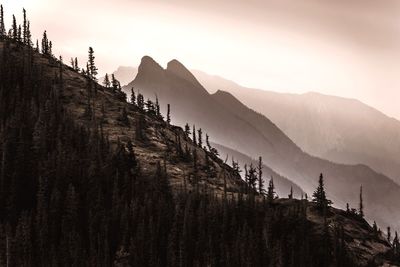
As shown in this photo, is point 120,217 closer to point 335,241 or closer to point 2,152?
point 2,152

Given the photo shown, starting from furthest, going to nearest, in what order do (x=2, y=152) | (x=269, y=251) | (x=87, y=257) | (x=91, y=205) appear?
(x=2, y=152) → (x=91, y=205) → (x=269, y=251) → (x=87, y=257)

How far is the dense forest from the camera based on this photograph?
153 metres

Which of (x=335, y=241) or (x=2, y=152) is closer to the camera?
(x=335, y=241)

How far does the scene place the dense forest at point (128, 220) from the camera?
152875 mm

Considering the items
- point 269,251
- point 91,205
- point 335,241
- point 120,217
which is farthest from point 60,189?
point 335,241

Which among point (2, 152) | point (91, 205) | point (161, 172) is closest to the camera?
point (91, 205)

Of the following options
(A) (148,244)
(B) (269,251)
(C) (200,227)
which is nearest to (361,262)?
(B) (269,251)

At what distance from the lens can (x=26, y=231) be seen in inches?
5950

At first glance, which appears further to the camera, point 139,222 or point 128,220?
point 128,220

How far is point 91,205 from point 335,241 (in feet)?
235

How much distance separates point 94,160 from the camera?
193750 millimetres

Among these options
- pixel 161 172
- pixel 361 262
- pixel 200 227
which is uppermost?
pixel 161 172

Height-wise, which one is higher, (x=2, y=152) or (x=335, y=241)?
(x=2, y=152)

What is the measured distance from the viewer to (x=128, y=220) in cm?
16525
